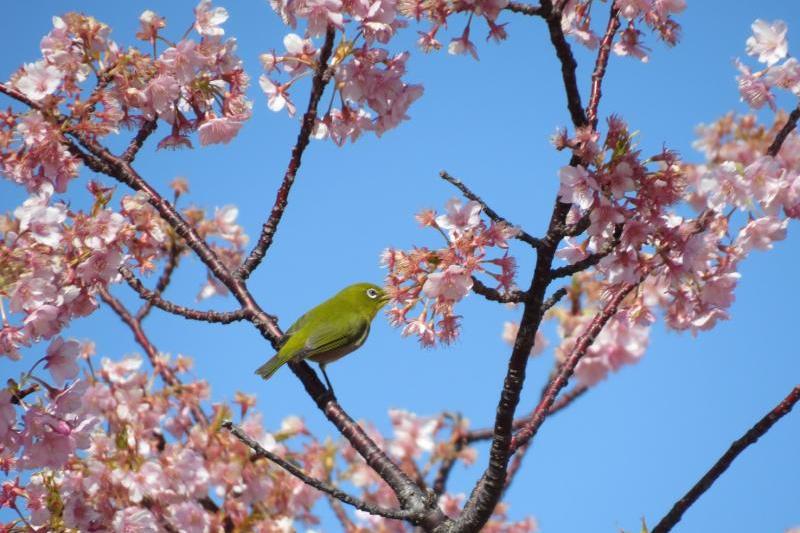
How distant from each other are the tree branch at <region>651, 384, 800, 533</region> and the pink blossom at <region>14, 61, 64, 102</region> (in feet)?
13.7

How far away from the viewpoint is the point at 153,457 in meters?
7.48

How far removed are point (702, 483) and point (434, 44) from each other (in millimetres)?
2581

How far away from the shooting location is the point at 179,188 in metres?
10.0

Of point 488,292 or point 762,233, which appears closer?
point 488,292

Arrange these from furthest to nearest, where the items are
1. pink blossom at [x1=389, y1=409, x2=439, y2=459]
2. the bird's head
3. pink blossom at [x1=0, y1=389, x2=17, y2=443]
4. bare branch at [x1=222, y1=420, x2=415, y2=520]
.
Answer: pink blossom at [x1=389, y1=409, x2=439, y2=459]
the bird's head
pink blossom at [x1=0, y1=389, x2=17, y2=443]
bare branch at [x1=222, y1=420, x2=415, y2=520]

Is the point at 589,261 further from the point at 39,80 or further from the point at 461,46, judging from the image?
the point at 39,80

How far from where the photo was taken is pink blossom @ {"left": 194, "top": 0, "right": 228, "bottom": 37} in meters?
5.24

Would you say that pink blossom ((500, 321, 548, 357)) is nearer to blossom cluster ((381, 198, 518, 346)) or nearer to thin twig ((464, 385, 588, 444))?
thin twig ((464, 385, 588, 444))

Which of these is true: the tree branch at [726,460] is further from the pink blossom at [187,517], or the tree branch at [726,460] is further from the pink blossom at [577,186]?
the pink blossom at [187,517]

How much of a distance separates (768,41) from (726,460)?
2.31 metres

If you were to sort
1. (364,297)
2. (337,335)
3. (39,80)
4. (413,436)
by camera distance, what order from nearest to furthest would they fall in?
(39,80) → (337,335) → (364,297) → (413,436)

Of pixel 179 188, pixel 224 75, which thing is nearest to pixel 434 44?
pixel 224 75

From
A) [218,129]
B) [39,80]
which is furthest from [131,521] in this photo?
[39,80]

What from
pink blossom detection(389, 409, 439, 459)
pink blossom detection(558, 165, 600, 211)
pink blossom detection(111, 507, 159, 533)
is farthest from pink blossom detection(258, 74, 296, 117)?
pink blossom detection(389, 409, 439, 459)
